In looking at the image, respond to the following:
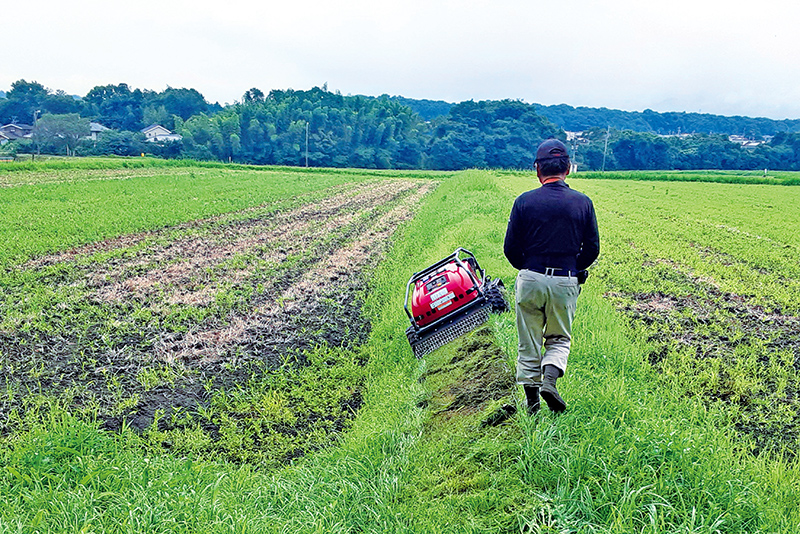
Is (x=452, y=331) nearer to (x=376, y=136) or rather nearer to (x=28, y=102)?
(x=376, y=136)

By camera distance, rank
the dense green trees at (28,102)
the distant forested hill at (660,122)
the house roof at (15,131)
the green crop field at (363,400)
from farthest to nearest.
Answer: the distant forested hill at (660,122) < the dense green trees at (28,102) < the house roof at (15,131) < the green crop field at (363,400)

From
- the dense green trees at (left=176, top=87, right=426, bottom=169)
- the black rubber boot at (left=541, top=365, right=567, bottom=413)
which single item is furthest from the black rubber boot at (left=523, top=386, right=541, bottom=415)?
the dense green trees at (left=176, top=87, right=426, bottom=169)

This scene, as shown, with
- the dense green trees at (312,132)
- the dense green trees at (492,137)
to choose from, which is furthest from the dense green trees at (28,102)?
the dense green trees at (492,137)

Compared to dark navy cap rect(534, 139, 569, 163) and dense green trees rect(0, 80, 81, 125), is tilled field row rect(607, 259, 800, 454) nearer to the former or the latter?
dark navy cap rect(534, 139, 569, 163)

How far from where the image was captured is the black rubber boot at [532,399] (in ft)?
14.0

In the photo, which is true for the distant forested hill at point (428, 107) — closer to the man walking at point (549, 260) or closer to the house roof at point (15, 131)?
the house roof at point (15, 131)

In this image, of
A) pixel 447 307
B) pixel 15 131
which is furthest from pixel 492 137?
pixel 447 307

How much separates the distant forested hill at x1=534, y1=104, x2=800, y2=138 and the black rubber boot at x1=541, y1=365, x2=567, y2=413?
141446 mm

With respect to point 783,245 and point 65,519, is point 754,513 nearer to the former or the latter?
point 65,519

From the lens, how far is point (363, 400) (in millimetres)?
6027

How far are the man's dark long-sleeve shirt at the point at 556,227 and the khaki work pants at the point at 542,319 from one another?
5.0 inches

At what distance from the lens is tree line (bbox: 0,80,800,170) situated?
77.5 metres

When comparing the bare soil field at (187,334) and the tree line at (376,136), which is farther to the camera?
the tree line at (376,136)

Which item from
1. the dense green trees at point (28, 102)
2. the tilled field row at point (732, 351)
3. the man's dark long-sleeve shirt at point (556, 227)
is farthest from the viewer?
the dense green trees at point (28, 102)
